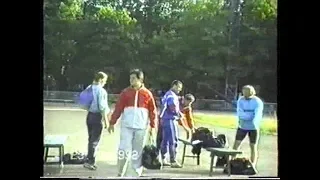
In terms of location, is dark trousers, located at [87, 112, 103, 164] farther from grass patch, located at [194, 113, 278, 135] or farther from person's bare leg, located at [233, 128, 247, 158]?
person's bare leg, located at [233, 128, 247, 158]

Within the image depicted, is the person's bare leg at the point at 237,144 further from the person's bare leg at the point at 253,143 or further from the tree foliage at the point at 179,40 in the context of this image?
the tree foliage at the point at 179,40

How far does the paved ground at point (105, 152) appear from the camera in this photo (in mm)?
2326

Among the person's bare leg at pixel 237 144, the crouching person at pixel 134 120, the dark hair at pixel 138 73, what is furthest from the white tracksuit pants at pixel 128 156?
the person's bare leg at pixel 237 144

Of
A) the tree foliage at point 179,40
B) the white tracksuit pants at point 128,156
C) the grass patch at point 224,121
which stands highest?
the tree foliage at point 179,40

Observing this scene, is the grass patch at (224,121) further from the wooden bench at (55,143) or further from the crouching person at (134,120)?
the wooden bench at (55,143)

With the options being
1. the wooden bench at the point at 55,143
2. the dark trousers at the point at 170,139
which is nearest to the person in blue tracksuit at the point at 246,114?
the dark trousers at the point at 170,139

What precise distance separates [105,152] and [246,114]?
0.58m

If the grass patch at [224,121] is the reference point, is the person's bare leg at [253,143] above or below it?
below

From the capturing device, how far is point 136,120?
2383 millimetres

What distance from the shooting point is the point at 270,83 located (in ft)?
7.90

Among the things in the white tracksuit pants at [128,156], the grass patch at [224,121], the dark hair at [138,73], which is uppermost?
the dark hair at [138,73]

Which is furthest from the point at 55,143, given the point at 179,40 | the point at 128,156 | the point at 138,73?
the point at 179,40
